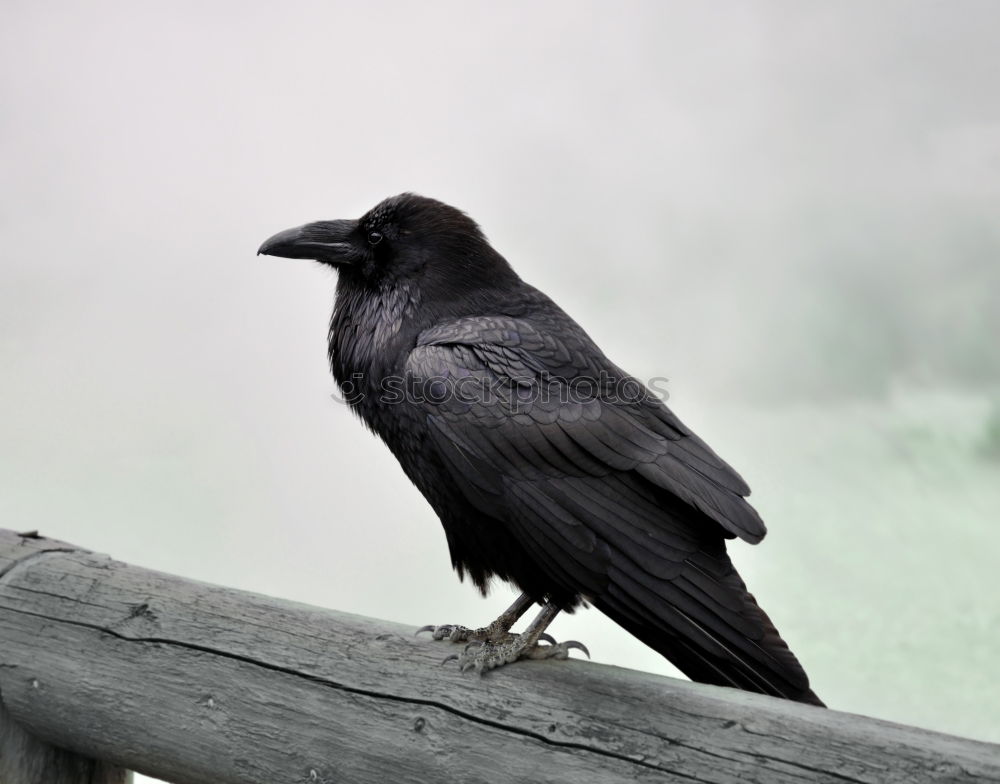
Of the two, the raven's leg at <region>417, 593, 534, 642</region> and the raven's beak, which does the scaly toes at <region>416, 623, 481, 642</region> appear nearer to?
the raven's leg at <region>417, 593, 534, 642</region>

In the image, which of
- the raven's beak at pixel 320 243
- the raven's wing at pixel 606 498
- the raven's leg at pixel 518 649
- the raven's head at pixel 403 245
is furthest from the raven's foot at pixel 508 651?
the raven's beak at pixel 320 243

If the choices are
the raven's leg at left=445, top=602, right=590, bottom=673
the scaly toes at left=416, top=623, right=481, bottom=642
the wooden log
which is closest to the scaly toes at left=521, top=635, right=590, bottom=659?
the raven's leg at left=445, top=602, right=590, bottom=673

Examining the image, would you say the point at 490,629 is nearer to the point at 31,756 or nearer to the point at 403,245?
the point at 403,245

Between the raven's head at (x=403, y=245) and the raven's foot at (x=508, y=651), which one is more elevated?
the raven's head at (x=403, y=245)

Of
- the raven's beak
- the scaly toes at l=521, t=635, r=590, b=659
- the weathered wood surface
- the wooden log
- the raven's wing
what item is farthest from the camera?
the raven's beak

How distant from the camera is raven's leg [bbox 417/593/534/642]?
2.67 metres

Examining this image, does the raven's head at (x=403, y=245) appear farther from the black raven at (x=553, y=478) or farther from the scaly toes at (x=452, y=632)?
the scaly toes at (x=452, y=632)

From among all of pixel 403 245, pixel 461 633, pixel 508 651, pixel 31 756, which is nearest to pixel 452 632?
pixel 461 633

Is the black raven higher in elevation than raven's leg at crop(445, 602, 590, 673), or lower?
higher

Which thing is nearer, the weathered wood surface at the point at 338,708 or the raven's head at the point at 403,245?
the weathered wood surface at the point at 338,708

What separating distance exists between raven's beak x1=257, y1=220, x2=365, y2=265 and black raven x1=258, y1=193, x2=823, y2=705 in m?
0.23

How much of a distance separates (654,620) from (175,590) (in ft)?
4.27

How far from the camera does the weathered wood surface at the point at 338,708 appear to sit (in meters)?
2.07

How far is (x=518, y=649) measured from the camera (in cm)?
256
